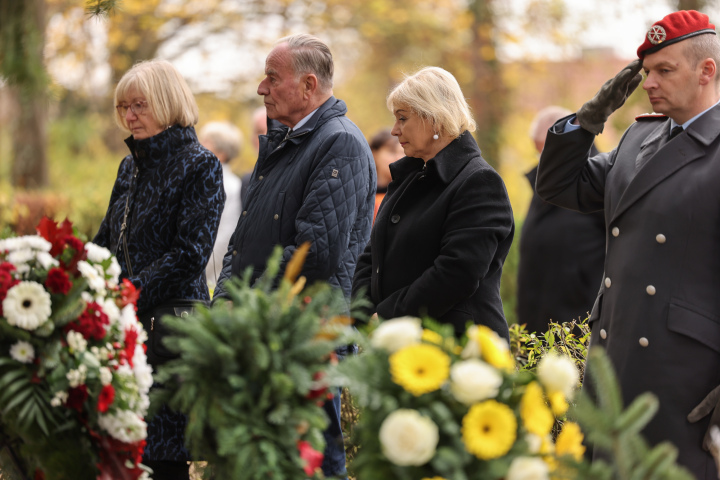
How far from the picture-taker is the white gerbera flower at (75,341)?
7.47 ft

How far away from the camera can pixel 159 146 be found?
3.66m

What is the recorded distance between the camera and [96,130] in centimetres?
1636

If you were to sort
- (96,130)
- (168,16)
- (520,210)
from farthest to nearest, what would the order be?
(96,130), (168,16), (520,210)

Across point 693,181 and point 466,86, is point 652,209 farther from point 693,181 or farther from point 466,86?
point 466,86

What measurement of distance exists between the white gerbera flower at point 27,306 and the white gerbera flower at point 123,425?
0.32m

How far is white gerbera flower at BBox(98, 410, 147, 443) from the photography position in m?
2.28

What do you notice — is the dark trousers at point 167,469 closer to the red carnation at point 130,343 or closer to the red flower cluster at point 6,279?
the red carnation at point 130,343

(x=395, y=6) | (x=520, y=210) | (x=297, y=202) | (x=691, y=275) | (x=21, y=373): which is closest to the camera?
(x=21, y=373)

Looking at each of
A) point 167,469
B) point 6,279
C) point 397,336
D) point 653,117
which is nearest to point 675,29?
point 653,117

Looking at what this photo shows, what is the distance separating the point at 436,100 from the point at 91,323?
1.59 meters

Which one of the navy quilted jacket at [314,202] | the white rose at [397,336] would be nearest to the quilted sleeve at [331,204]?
the navy quilted jacket at [314,202]

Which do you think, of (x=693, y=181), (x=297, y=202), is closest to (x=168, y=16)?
(x=297, y=202)

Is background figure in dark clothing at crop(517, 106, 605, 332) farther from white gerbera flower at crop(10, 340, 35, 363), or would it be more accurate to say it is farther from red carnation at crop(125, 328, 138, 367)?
white gerbera flower at crop(10, 340, 35, 363)

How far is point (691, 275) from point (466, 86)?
51.8ft
